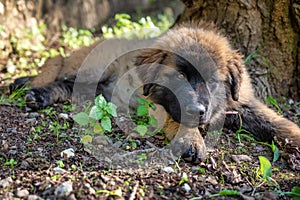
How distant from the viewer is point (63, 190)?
2.34 metres

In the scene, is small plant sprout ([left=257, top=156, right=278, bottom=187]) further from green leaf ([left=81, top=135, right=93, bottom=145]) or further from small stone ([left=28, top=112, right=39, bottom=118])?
small stone ([left=28, top=112, right=39, bottom=118])

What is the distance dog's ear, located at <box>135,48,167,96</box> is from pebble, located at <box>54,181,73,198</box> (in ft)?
4.61

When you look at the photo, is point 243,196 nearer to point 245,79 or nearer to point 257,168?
point 257,168

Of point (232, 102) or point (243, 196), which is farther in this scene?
point (232, 102)

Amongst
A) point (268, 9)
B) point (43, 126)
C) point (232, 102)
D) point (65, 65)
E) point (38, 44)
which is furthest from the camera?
point (38, 44)

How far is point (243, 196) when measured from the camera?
2.52 metres

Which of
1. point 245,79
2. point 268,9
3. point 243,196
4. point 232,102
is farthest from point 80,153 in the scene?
point 268,9

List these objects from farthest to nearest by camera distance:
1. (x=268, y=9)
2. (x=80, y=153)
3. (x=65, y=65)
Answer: (x=65, y=65) < (x=268, y=9) < (x=80, y=153)

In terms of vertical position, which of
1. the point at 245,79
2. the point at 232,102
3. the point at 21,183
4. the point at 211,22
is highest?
the point at 211,22

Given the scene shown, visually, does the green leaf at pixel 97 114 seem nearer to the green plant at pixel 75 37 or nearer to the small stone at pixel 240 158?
the small stone at pixel 240 158

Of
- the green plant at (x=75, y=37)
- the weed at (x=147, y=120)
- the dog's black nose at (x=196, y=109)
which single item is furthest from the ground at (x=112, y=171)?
the green plant at (x=75, y=37)

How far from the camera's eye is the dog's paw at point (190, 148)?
3.01m

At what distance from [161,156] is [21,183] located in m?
1.05

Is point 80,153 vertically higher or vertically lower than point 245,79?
lower
